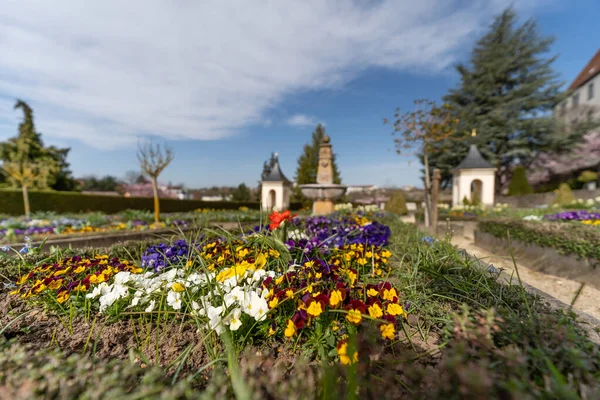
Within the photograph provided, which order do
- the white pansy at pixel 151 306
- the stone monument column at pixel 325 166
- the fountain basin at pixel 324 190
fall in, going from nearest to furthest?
the white pansy at pixel 151 306 < the fountain basin at pixel 324 190 < the stone monument column at pixel 325 166

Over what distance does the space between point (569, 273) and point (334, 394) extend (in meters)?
4.74

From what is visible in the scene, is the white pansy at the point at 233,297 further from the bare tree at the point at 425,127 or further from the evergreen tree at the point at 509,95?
the evergreen tree at the point at 509,95

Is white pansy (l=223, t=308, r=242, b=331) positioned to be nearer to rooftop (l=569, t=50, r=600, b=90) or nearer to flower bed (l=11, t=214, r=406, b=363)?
flower bed (l=11, t=214, r=406, b=363)

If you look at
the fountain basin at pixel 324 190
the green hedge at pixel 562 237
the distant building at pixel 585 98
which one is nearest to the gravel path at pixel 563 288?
the green hedge at pixel 562 237

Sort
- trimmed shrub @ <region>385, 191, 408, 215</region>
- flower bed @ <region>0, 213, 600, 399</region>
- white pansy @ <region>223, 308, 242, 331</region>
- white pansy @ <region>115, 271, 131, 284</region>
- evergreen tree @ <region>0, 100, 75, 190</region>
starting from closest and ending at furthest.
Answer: flower bed @ <region>0, 213, 600, 399</region> → white pansy @ <region>223, 308, 242, 331</region> → white pansy @ <region>115, 271, 131, 284</region> → trimmed shrub @ <region>385, 191, 408, 215</region> → evergreen tree @ <region>0, 100, 75, 190</region>

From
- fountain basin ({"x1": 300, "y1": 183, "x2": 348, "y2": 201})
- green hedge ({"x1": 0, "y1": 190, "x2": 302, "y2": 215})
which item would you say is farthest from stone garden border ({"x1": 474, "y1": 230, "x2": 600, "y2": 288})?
green hedge ({"x1": 0, "y1": 190, "x2": 302, "y2": 215})

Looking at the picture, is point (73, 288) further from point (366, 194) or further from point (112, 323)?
point (366, 194)

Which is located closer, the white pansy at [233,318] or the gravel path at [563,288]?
the white pansy at [233,318]

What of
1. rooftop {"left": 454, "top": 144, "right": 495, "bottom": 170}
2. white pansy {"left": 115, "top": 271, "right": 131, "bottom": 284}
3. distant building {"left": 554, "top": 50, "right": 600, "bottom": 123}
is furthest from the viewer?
distant building {"left": 554, "top": 50, "right": 600, "bottom": 123}

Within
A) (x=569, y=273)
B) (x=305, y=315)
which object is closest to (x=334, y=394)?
(x=305, y=315)

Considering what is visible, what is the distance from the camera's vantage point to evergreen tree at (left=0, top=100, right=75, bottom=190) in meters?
18.5

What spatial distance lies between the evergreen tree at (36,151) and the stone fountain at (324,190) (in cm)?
2025

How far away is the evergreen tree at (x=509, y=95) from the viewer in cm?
1905

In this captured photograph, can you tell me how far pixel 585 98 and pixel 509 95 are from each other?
9.18 metres
